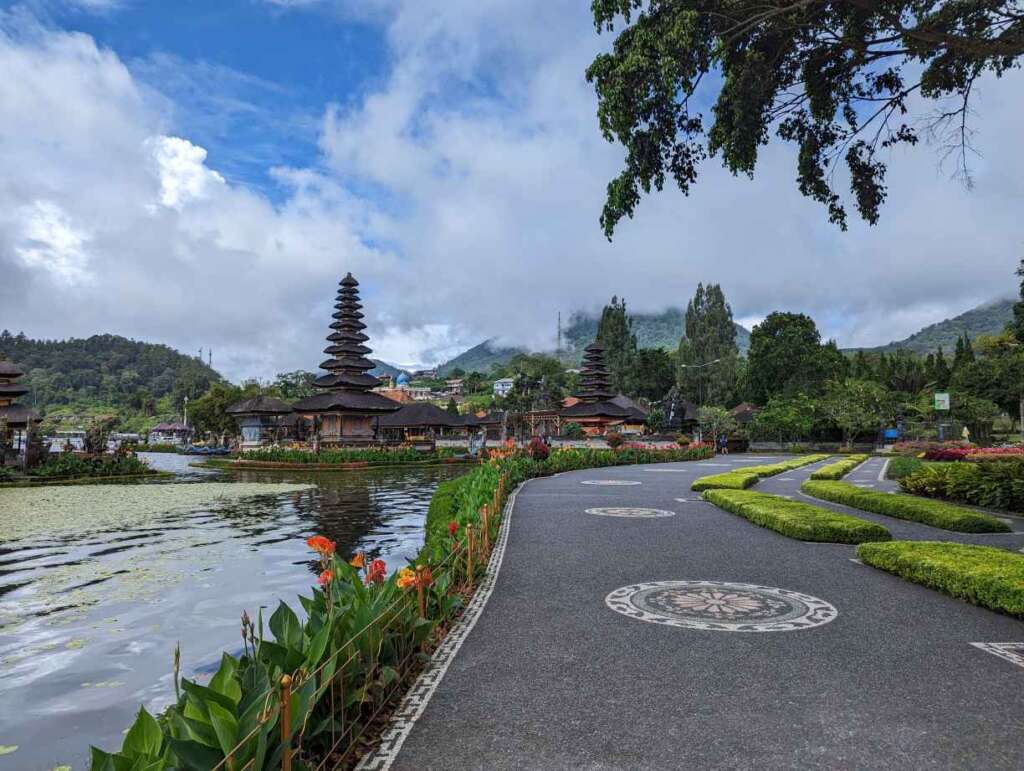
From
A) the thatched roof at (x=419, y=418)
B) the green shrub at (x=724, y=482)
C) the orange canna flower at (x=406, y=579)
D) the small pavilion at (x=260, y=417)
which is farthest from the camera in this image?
the small pavilion at (x=260, y=417)

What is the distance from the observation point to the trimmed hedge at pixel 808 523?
969cm

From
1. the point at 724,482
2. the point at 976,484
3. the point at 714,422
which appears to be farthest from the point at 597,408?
the point at 976,484

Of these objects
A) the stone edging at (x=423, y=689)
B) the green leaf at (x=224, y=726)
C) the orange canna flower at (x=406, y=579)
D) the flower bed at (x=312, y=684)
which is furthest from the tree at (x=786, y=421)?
the green leaf at (x=224, y=726)

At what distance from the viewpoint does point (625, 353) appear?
264ft

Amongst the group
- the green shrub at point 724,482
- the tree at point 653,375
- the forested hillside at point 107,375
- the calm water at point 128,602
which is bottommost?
the calm water at point 128,602

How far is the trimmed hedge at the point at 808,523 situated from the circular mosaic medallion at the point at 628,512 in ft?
4.91

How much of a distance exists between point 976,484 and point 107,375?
6016 inches

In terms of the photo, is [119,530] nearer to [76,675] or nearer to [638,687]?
[76,675]

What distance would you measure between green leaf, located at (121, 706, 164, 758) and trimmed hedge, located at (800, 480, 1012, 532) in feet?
40.1

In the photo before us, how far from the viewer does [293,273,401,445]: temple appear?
43594mm

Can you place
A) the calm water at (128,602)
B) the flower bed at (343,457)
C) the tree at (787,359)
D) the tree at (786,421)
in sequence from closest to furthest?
the calm water at (128,602) → the flower bed at (343,457) → the tree at (786,421) → the tree at (787,359)

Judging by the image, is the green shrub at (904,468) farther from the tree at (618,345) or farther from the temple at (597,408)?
the tree at (618,345)

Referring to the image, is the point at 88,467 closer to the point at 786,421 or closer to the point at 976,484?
the point at 976,484

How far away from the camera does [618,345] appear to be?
8125cm
